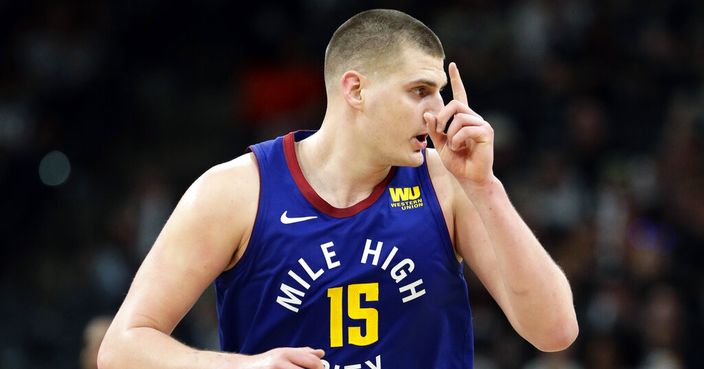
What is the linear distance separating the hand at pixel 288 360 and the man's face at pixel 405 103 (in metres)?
1.01

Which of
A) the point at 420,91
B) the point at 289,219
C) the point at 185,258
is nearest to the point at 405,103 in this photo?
the point at 420,91

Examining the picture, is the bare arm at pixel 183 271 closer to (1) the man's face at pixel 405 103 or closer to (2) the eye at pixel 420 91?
(1) the man's face at pixel 405 103

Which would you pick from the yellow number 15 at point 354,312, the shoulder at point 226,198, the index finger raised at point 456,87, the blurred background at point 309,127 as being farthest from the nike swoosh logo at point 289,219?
the blurred background at point 309,127

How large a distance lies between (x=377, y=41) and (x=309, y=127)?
26.4 ft

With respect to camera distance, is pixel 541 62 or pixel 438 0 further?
pixel 438 0

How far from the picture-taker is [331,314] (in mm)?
4801

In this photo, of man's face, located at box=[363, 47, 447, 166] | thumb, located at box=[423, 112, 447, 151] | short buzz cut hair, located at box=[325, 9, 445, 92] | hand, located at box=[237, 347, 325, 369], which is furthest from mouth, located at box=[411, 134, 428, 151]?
hand, located at box=[237, 347, 325, 369]

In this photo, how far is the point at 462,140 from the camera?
14.9 ft

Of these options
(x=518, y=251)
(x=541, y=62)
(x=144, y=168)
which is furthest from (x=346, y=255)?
(x=144, y=168)

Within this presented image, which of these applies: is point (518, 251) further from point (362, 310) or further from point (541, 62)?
point (541, 62)

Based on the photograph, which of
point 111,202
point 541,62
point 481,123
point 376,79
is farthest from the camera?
point 111,202

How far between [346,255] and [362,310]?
9.5 inches

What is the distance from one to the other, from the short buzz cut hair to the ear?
0.03m

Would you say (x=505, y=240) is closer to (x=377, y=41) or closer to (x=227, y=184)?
(x=377, y=41)
